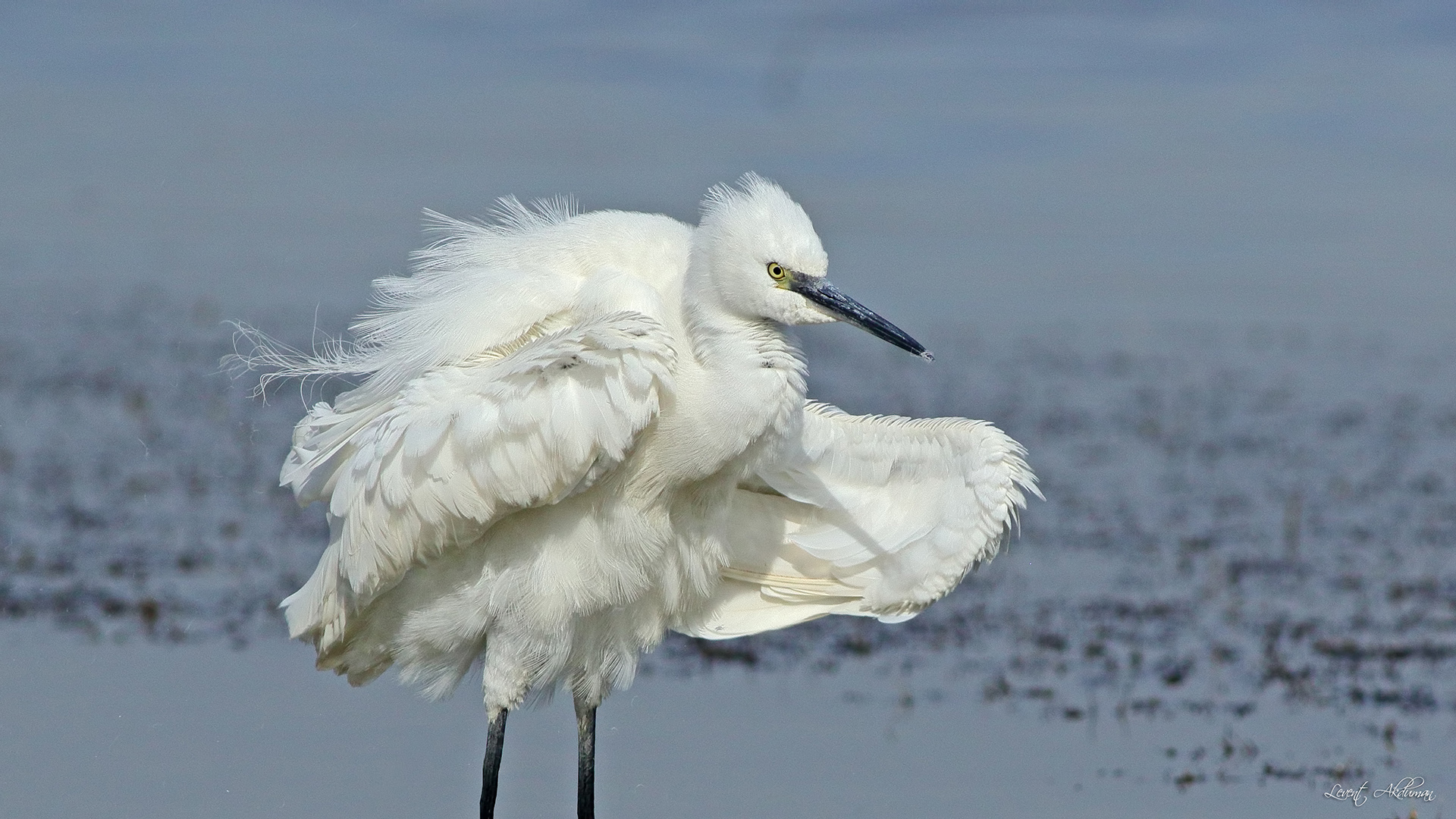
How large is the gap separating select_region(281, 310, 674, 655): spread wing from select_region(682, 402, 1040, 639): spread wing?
86cm

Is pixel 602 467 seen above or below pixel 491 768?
above

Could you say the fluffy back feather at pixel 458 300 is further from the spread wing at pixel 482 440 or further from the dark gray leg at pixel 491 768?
the dark gray leg at pixel 491 768

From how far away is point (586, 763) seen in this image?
6457 millimetres

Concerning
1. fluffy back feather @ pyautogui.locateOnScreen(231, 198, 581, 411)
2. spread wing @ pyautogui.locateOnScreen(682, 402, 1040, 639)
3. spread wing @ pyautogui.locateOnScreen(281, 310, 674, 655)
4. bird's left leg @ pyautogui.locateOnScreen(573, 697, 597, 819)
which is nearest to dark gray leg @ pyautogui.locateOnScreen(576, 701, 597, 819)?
bird's left leg @ pyautogui.locateOnScreen(573, 697, 597, 819)

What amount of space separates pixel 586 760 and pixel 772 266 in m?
2.13

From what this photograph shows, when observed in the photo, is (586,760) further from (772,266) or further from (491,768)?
(772,266)

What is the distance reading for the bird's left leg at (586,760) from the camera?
641 centimetres

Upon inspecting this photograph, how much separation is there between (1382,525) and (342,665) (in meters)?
7.70

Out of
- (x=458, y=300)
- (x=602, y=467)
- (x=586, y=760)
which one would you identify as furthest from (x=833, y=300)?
(x=586, y=760)

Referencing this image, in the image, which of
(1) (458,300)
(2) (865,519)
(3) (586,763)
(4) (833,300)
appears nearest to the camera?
(4) (833,300)

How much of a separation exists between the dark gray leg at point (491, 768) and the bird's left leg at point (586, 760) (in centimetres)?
30

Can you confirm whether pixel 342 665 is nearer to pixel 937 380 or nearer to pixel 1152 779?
pixel 1152 779

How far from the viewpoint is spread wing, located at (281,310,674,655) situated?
5305mm

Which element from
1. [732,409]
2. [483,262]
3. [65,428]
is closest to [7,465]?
[65,428]
